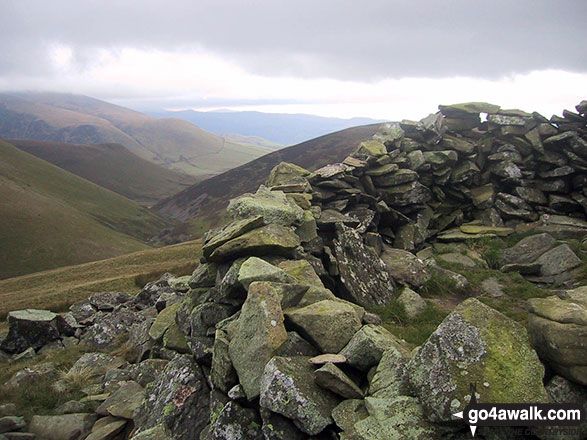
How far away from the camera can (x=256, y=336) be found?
27.4 ft

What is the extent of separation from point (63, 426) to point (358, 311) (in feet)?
31.4

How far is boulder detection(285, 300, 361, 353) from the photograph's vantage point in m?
8.59

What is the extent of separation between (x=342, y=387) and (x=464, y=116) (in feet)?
80.5

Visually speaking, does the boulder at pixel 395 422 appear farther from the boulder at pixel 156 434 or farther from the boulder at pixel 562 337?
the boulder at pixel 156 434

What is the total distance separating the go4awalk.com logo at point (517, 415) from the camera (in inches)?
235

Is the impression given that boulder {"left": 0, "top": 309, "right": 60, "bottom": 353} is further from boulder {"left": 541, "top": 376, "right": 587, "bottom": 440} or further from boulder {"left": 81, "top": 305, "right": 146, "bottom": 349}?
boulder {"left": 541, "top": 376, "right": 587, "bottom": 440}

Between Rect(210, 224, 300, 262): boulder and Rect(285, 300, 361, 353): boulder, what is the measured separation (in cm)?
338

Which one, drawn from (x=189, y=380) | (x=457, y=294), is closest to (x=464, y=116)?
(x=457, y=294)

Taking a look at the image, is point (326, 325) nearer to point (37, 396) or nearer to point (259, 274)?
point (259, 274)

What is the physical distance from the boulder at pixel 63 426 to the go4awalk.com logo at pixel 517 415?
10.7m

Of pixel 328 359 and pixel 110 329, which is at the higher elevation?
pixel 328 359

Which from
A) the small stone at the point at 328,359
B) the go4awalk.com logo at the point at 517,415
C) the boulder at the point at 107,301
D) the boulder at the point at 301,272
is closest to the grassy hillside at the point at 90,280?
the boulder at the point at 107,301

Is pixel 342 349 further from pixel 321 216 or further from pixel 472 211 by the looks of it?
pixel 472 211

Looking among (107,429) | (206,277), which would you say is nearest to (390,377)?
(206,277)
